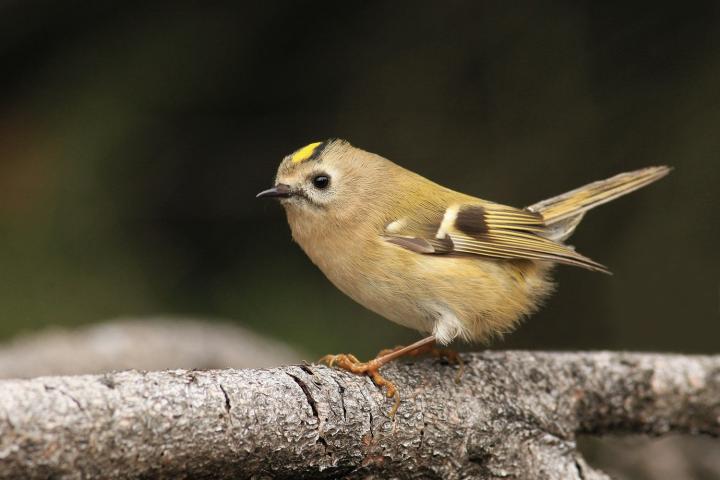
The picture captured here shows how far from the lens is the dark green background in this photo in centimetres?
391

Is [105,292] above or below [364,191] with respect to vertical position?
above

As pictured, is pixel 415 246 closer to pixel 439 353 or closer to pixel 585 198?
pixel 439 353

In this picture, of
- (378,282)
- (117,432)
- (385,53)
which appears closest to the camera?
(117,432)

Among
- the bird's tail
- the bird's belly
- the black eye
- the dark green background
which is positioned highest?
the dark green background

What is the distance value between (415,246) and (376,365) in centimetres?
42

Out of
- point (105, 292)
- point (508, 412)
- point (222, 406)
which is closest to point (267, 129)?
point (105, 292)

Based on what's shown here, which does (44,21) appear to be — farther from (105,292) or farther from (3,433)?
(3,433)

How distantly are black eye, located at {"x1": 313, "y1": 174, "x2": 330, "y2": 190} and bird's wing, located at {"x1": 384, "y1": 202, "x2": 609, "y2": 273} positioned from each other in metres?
0.22

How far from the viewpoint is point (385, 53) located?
4.26 metres

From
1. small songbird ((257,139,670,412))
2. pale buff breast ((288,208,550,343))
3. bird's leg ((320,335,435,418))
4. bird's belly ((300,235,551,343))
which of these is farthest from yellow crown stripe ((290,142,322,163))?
bird's leg ((320,335,435,418))

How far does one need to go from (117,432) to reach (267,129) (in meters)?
3.01

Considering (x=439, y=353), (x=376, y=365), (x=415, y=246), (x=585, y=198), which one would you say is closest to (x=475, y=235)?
(x=415, y=246)

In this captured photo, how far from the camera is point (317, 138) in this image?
4.27m

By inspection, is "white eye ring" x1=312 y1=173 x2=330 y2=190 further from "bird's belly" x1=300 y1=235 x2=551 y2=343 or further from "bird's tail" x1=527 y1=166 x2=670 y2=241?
"bird's tail" x1=527 y1=166 x2=670 y2=241
